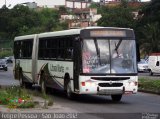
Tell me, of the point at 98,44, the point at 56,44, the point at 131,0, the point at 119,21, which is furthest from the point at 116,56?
the point at 131,0

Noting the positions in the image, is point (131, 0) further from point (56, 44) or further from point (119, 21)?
point (56, 44)

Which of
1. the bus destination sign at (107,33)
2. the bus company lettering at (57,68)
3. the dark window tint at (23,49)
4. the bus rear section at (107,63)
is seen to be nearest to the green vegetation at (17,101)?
the bus rear section at (107,63)

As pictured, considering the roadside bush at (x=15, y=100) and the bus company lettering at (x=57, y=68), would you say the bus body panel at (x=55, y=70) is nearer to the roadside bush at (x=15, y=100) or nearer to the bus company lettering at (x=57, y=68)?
the bus company lettering at (x=57, y=68)

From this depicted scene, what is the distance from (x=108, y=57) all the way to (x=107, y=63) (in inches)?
9.3

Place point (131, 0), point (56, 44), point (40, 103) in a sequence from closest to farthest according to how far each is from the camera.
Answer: point (40, 103), point (56, 44), point (131, 0)

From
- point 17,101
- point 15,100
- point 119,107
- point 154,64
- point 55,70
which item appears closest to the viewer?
point 17,101

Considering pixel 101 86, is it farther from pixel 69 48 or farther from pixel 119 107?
pixel 69 48

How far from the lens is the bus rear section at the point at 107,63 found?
67.7ft

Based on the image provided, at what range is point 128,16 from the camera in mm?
98000

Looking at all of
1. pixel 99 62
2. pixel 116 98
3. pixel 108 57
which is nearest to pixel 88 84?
pixel 99 62

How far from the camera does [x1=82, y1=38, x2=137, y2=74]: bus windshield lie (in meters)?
20.7

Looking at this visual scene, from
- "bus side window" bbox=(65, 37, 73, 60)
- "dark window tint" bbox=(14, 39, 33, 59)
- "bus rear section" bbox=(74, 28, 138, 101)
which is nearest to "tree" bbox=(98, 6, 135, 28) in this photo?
"dark window tint" bbox=(14, 39, 33, 59)

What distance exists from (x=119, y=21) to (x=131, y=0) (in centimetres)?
5349

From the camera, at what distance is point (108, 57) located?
2088cm
